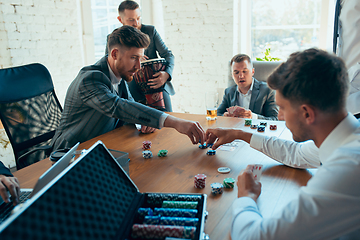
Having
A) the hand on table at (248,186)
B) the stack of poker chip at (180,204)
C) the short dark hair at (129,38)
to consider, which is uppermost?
the short dark hair at (129,38)

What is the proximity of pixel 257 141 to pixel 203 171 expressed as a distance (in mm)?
336

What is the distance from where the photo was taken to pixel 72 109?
1.97 m

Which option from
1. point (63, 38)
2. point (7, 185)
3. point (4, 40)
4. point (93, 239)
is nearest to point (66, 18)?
point (63, 38)

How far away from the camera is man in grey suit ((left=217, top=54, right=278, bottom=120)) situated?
2.83 meters

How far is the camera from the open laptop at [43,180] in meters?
0.73

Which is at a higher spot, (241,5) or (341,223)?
(241,5)

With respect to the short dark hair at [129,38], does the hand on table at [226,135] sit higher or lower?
lower

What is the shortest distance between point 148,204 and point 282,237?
39cm

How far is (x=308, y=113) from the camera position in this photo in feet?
2.90

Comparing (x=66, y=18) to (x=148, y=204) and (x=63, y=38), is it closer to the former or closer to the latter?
(x=63, y=38)

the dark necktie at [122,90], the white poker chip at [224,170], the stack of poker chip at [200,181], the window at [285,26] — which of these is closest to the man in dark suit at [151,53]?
the dark necktie at [122,90]

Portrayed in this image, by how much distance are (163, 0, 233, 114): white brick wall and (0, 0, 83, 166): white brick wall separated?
1522mm

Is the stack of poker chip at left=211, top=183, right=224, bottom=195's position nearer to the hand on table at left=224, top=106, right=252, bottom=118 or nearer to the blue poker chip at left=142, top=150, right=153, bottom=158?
the blue poker chip at left=142, top=150, right=153, bottom=158

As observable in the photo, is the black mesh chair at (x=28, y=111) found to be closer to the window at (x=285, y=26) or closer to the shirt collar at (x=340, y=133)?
the shirt collar at (x=340, y=133)
